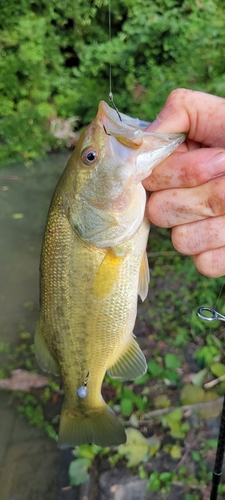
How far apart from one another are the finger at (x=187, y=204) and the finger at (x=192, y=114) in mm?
219

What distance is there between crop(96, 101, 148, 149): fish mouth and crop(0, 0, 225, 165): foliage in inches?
125

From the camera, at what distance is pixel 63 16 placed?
19.6 ft

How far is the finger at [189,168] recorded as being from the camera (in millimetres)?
1205

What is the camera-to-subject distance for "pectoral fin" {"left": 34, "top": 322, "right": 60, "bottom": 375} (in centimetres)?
175

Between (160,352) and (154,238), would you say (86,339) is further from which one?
(154,238)

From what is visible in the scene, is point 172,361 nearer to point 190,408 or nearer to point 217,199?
point 190,408

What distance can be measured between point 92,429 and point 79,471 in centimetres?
72

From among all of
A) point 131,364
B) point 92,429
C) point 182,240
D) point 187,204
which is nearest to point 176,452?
point 92,429

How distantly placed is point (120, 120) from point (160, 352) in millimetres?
1852

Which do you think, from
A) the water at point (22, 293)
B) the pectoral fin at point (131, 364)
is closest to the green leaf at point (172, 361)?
the water at point (22, 293)

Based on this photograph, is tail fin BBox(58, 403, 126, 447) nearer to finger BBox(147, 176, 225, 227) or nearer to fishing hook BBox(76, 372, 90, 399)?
fishing hook BBox(76, 372, 90, 399)

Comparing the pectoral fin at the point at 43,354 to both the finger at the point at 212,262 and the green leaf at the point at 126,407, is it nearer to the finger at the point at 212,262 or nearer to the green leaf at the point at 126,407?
the finger at the point at 212,262

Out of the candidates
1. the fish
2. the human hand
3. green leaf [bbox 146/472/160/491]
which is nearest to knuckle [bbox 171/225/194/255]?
the human hand

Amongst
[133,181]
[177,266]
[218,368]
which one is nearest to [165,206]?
[133,181]
